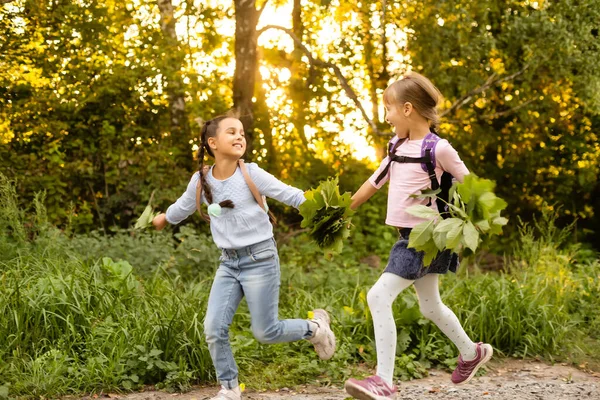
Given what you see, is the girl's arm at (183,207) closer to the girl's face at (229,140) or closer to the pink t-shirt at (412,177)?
the girl's face at (229,140)

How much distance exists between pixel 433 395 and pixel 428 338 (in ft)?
2.72

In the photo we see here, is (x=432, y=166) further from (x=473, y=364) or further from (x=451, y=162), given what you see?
(x=473, y=364)

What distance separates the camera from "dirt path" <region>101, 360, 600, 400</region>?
5262mm

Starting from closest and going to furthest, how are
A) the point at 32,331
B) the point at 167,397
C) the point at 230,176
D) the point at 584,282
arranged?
1. the point at 230,176
2. the point at 167,397
3. the point at 32,331
4. the point at 584,282

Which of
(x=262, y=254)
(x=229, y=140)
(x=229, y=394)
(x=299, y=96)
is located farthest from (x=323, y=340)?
(x=299, y=96)

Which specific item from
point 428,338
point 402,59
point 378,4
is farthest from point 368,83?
point 428,338

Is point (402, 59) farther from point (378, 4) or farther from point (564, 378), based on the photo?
point (564, 378)

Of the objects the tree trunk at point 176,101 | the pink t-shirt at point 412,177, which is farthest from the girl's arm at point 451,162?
the tree trunk at point 176,101

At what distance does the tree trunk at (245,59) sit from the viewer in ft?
33.8

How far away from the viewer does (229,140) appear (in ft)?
15.5

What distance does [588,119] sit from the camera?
12.0 metres

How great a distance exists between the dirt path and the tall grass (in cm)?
13

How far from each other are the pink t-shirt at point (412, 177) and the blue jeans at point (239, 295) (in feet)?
2.49

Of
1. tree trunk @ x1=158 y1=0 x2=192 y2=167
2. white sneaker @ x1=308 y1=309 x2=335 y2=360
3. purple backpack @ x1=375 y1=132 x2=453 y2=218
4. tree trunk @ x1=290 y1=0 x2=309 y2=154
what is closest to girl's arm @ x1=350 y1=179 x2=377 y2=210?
purple backpack @ x1=375 y1=132 x2=453 y2=218
